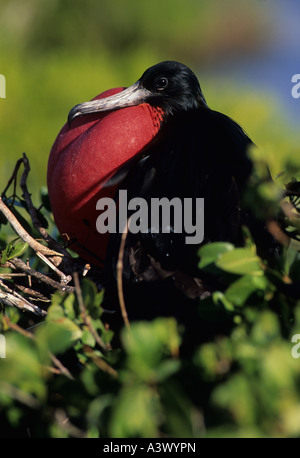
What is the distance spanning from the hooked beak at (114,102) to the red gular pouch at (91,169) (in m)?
0.03

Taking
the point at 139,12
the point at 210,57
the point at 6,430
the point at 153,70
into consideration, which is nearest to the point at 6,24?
the point at 139,12

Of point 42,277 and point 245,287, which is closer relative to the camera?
point 245,287

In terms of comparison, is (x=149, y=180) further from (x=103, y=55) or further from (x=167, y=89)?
(x=103, y=55)

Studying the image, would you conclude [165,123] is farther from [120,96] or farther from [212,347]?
[212,347]

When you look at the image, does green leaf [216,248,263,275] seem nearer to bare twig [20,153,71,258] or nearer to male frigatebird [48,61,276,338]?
male frigatebird [48,61,276,338]

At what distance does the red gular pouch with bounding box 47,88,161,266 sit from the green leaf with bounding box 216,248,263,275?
15.1 inches

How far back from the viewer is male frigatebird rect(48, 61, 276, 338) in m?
0.82

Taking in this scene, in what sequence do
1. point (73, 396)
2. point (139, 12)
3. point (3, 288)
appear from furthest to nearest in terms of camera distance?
point (139, 12) → point (3, 288) → point (73, 396)

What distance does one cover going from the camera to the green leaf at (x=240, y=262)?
1.80 feet

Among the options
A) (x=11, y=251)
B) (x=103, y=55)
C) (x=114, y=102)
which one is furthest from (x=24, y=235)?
(x=103, y=55)

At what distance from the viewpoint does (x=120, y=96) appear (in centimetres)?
104

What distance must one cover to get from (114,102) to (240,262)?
560 mm

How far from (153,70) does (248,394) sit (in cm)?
80

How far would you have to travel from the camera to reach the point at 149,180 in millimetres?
884
